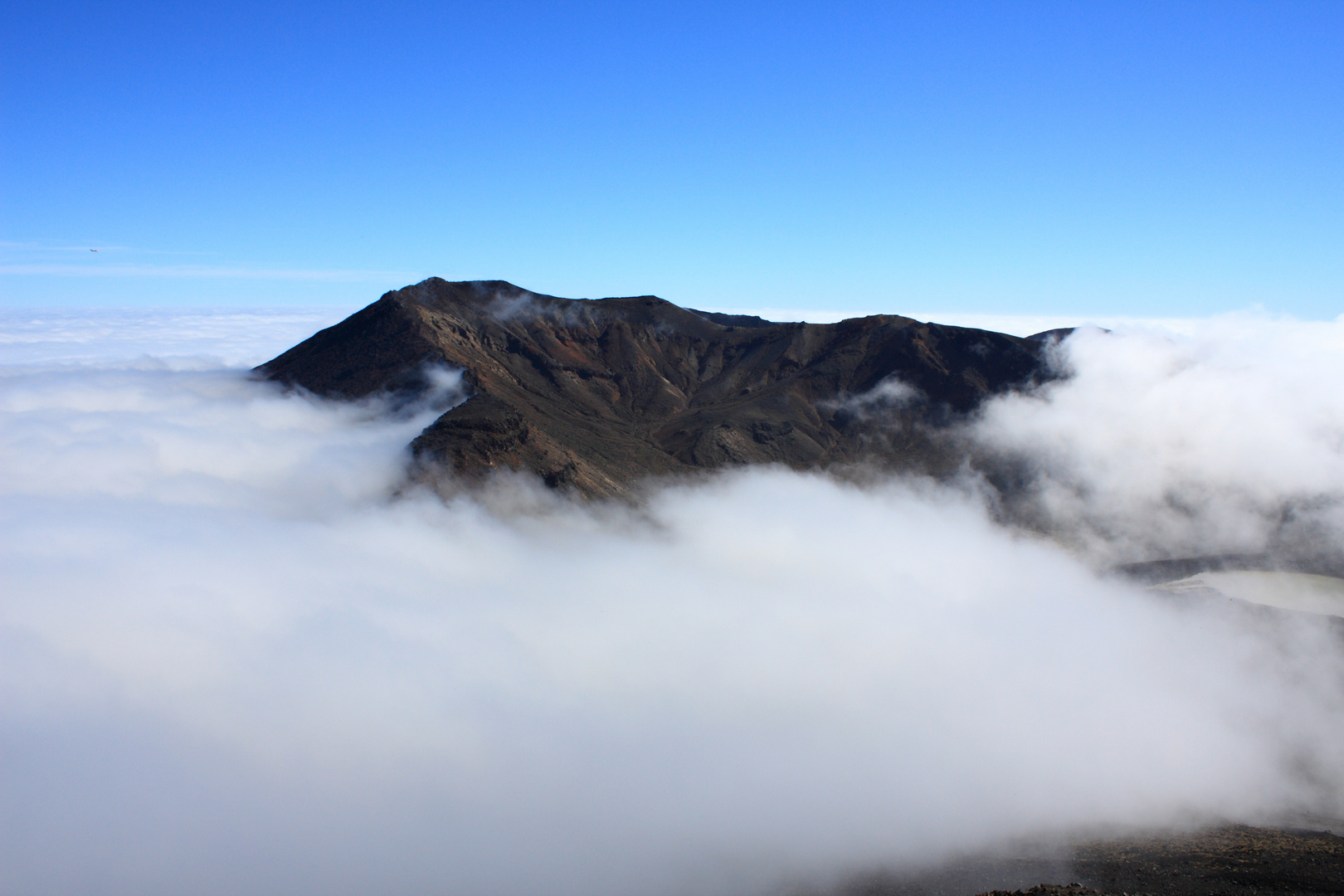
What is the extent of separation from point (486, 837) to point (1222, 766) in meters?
45.8

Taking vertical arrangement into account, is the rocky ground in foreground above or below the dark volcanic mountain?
below

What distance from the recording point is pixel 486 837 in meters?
48.3

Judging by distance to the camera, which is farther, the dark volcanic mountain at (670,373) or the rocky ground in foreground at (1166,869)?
the dark volcanic mountain at (670,373)

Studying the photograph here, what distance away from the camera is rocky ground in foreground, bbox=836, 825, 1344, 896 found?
35.2 metres

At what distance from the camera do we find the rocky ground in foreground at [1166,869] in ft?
115

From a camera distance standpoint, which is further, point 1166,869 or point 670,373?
point 670,373

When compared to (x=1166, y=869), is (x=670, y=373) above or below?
above

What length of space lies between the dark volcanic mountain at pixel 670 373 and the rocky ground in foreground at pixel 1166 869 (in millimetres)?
59387

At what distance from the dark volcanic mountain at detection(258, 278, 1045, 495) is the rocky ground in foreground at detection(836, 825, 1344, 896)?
59.4 meters

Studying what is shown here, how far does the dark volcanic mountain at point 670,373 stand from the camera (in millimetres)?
114625

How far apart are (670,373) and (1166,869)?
4656 inches

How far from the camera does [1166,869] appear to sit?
36.9m

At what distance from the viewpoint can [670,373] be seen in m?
148

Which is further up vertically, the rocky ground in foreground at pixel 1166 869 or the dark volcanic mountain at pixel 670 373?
the dark volcanic mountain at pixel 670 373
